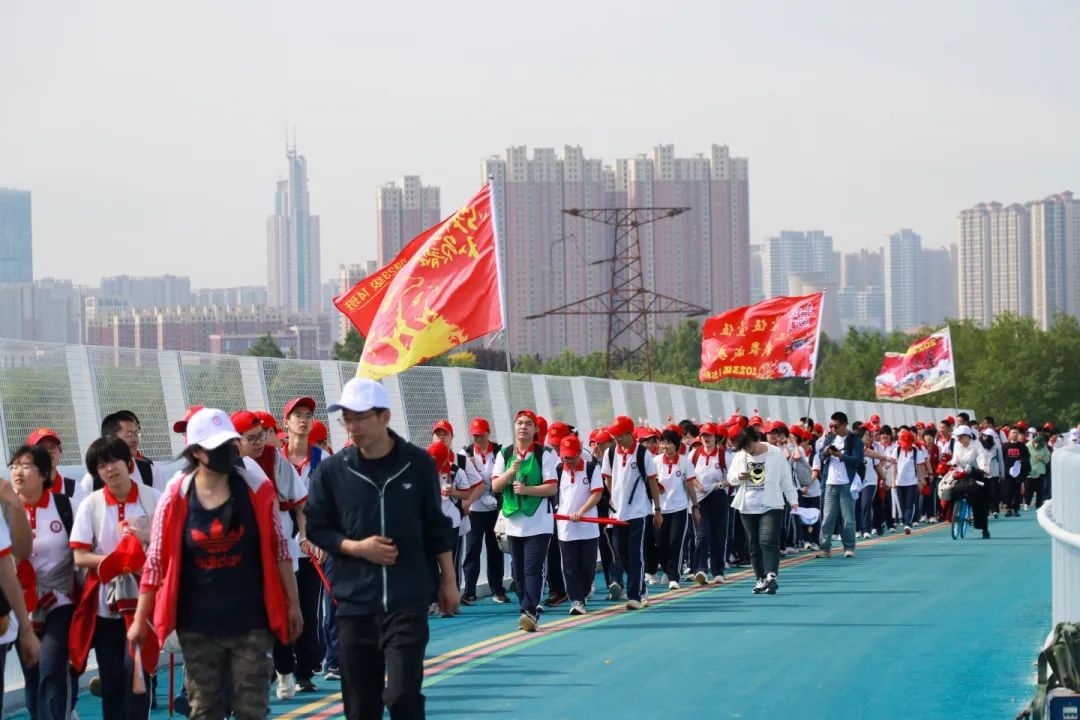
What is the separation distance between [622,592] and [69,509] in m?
10.3

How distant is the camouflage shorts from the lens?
812 cm

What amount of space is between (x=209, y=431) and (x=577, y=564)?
32.1 feet

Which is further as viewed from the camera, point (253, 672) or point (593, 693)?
point (593, 693)

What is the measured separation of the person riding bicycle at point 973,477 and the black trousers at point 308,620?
1814 cm

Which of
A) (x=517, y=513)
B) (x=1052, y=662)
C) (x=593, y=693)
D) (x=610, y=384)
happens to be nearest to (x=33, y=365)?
(x=517, y=513)

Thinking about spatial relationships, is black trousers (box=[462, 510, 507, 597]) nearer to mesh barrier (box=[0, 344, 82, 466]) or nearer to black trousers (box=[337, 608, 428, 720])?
mesh barrier (box=[0, 344, 82, 466])

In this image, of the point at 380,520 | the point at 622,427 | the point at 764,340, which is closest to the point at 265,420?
the point at 380,520

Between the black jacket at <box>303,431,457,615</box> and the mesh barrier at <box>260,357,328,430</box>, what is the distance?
10645mm

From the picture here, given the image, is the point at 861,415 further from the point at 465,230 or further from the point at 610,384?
the point at 465,230

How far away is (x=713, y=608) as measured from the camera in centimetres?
1788

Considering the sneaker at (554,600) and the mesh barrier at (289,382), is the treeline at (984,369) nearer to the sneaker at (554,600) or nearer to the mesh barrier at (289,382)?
the mesh barrier at (289,382)

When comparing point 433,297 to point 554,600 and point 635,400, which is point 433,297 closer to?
point 554,600

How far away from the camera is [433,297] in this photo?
19.0 metres

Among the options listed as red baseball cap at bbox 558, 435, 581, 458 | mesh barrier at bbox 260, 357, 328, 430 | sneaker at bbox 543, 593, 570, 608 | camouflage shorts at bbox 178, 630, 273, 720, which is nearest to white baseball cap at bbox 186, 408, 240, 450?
camouflage shorts at bbox 178, 630, 273, 720
